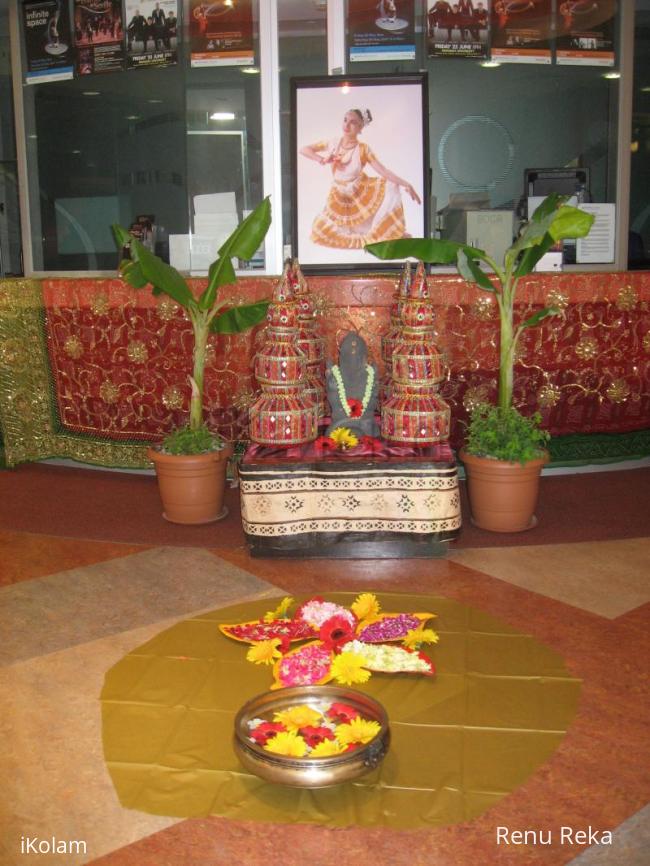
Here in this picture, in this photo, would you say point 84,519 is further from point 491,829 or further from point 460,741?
point 491,829

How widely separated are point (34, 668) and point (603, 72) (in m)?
4.28

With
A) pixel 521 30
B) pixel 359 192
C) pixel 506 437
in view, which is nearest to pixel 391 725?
pixel 506 437

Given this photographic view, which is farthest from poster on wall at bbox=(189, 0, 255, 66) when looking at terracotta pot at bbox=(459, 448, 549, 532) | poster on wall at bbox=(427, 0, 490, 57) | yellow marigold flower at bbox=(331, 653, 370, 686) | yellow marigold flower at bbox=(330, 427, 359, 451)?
yellow marigold flower at bbox=(331, 653, 370, 686)

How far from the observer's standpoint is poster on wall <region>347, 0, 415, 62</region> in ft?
15.9

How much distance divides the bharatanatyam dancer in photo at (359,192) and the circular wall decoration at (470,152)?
498 mm

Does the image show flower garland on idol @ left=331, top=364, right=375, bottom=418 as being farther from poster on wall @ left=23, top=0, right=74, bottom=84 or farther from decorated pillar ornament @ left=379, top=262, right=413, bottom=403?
poster on wall @ left=23, top=0, right=74, bottom=84

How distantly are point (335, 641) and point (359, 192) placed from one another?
9.01 ft

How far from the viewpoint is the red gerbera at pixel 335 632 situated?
2.78m

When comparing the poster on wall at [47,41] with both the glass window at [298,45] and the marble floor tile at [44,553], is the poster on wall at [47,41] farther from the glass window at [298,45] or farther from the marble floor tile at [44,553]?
the marble floor tile at [44,553]

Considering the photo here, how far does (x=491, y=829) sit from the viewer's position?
197 cm

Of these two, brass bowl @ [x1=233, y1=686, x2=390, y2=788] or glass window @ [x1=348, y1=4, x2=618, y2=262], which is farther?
glass window @ [x1=348, y1=4, x2=618, y2=262]

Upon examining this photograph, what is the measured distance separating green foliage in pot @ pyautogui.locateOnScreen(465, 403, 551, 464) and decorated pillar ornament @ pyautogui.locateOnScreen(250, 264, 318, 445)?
0.77 meters

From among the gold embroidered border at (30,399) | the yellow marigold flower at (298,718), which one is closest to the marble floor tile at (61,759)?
the yellow marigold flower at (298,718)

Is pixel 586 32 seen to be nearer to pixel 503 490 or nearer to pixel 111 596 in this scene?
pixel 503 490
